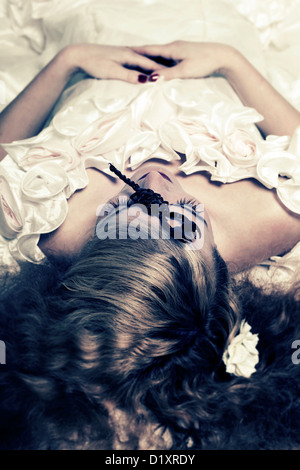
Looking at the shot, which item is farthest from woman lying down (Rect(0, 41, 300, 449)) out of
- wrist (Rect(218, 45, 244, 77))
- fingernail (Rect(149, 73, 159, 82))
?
wrist (Rect(218, 45, 244, 77))

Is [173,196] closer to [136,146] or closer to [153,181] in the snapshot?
[153,181]

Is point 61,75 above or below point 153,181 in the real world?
above

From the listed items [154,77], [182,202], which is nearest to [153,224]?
[182,202]

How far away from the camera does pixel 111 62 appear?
159 cm

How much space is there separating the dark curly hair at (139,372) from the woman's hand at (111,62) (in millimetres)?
739

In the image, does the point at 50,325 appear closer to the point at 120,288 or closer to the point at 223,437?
the point at 120,288

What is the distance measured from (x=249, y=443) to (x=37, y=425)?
0.53 meters

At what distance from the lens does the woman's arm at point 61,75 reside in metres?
1.58

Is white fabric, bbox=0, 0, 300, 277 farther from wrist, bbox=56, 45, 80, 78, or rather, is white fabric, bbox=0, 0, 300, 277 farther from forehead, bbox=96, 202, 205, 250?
forehead, bbox=96, 202, 205, 250

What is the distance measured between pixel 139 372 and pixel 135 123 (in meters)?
0.83

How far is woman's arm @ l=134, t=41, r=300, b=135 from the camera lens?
5.15ft

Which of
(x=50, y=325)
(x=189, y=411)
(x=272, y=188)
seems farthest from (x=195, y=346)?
(x=272, y=188)

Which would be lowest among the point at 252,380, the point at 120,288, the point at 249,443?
the point at 249,443

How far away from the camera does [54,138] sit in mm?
1514
